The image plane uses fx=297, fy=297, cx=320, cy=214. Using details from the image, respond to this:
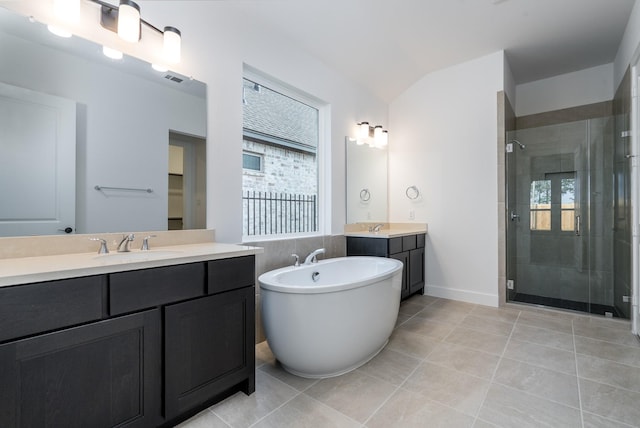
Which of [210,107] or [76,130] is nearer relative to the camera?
[76,130]

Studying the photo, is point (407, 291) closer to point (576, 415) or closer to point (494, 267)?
point (494, 267)

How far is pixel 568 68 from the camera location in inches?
140

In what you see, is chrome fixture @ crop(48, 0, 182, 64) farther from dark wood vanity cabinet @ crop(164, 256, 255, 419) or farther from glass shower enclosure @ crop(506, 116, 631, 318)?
glass shower enclosure @ crop(506, 116, 631, 318)

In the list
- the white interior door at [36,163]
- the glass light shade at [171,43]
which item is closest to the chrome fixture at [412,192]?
the glass light shade at [171,43]

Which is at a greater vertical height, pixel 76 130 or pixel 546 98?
pixel 546 98

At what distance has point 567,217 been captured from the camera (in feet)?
10.9

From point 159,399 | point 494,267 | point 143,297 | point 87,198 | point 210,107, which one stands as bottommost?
point 159,399

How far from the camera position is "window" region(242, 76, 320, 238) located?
8.10ft

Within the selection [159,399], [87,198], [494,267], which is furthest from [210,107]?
[494,267]

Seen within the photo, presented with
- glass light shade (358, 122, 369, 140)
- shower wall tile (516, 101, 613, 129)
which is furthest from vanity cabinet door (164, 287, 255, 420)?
shower wall tile (516, 101, 613, 129)

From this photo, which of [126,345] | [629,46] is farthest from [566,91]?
[126,345]

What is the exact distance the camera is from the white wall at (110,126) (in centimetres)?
146

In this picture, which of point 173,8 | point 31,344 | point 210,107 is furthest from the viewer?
point 210,107

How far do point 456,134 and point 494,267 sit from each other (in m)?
1.57
